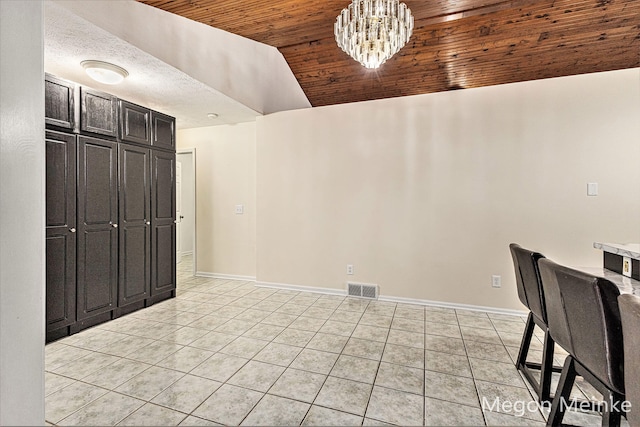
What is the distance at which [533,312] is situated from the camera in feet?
6.44

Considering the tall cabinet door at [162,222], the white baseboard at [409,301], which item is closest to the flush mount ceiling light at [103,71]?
the tall cabinet door at [162,222]

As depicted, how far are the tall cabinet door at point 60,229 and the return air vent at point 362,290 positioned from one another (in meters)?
2.87

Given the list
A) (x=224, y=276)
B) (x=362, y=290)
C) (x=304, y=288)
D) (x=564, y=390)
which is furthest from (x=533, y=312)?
(x=224, y=276)

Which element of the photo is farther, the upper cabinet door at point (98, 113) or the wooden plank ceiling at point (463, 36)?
the wooden plank ceiling at point (463, 36)

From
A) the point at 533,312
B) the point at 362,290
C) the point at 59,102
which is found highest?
the point at 59,102

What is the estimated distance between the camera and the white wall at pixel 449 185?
117 inches

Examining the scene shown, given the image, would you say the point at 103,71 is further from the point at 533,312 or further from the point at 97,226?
the point at 533,312

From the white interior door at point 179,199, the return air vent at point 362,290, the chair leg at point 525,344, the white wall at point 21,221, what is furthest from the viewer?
the white interior door at point 179,199

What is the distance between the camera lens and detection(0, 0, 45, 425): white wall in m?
0.58

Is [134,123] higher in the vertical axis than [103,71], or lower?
lower

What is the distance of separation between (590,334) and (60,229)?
3.57 metres

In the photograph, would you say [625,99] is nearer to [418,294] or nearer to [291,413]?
[418,294]

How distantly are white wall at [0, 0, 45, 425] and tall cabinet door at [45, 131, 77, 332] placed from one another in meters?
2.31

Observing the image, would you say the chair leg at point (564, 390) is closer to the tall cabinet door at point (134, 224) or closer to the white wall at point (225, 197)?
the tall cabinet door at point (134, 224)
